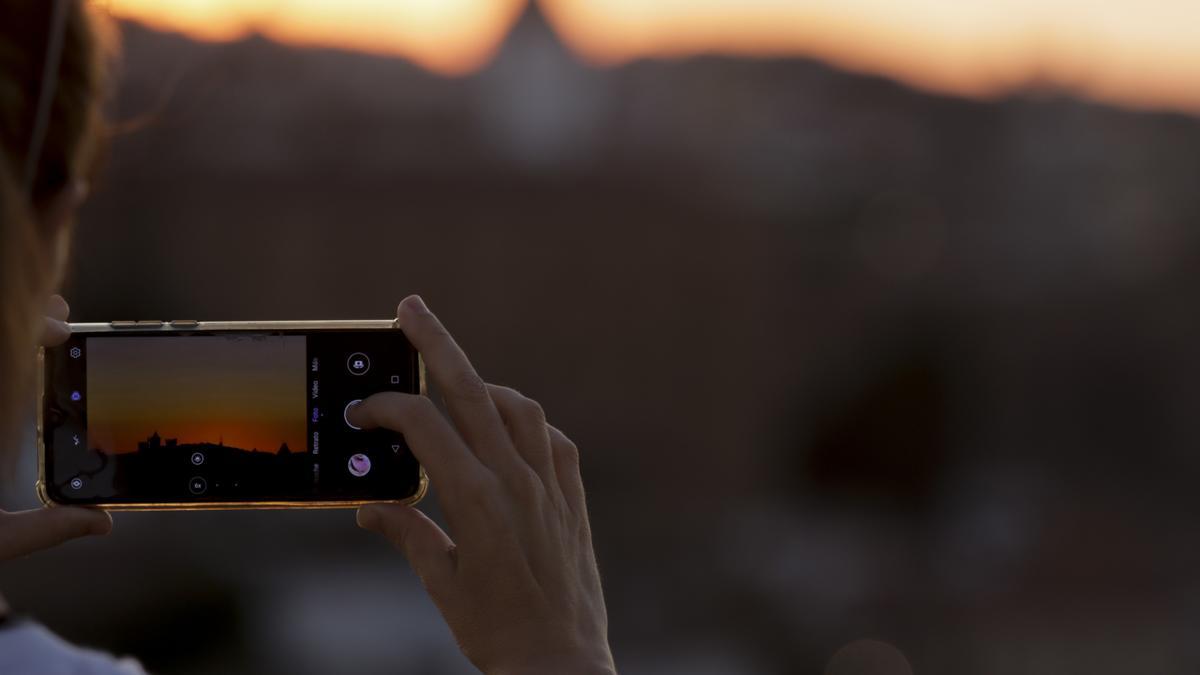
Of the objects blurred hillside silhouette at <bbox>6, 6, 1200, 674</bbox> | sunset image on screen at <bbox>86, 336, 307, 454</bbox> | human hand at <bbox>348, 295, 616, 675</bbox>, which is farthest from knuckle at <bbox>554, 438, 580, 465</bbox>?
blurred hillside silhouette at <bbox>6, 6, 1200, 674</bbox>

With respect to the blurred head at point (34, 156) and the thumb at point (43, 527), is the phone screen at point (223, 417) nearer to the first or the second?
the thumb at point (43, 527)

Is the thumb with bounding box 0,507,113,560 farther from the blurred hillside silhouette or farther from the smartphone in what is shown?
the blurred hillside silhouette

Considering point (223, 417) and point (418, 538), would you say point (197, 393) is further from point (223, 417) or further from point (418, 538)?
point (418, 538)

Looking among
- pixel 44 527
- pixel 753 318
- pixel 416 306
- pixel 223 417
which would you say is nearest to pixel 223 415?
pixel 223 417

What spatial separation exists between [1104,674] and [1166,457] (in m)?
13.3

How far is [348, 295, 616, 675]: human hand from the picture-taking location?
2.68 ft

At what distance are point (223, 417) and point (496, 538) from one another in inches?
17.4

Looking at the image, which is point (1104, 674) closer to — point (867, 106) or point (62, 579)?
point (867, 106)

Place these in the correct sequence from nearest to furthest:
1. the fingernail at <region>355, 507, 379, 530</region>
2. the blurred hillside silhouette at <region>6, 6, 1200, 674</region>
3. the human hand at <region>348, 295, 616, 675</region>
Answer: the human hand at <region>348, 295, 616, 675</region>
the fingernail at <region>355, 507, 379, 530</region>
the blurred hillside silhouette at <region>6, 6, 1200, 674</region>

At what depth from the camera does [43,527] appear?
0.96m

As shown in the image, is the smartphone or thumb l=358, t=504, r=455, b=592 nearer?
thumb l=358, t=504, r=455, b=592

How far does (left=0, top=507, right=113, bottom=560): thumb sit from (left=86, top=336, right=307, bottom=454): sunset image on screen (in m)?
0.14

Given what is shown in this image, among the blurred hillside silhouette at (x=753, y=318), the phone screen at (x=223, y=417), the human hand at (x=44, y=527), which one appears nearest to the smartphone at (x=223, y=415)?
the phone screen at (x=223, y=417)

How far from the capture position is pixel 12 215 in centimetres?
57
